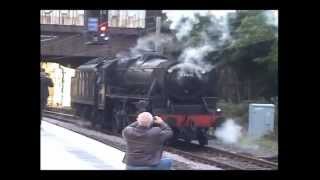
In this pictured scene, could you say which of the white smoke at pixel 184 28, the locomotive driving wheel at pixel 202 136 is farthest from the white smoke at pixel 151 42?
the locomotive driving wheel at pixel 202 136

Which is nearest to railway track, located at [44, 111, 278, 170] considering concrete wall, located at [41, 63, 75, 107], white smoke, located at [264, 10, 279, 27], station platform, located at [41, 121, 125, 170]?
concrete wall, located at [41, 63, 75, 107]

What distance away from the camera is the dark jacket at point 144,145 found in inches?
259

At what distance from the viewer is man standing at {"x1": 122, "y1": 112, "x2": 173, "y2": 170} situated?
21.5ft

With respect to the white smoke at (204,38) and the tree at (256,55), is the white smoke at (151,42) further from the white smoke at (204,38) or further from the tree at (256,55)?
the tree at (256,55)

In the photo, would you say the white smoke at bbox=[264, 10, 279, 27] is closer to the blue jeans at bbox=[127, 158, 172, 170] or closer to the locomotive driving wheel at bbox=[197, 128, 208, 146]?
the locomotive driving wheel at bbox=[197, 128, 208, 146]

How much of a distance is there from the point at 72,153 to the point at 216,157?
58.0 inches

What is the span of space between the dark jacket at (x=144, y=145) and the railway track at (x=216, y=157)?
0.16m

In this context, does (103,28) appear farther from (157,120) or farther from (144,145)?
(144,145)

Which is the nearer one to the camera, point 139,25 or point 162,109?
point 139,25
